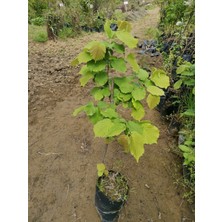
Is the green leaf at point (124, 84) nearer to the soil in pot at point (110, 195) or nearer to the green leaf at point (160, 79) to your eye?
the green leaf at point (160, 79)

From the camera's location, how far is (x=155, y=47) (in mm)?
3203

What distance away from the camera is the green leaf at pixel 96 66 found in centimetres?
104

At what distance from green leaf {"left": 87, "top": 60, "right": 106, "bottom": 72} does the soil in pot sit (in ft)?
2.39

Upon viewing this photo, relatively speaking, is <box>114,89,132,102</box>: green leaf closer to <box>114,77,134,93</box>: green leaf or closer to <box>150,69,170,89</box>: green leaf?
<box>114,77,134,93</box>: green leaf

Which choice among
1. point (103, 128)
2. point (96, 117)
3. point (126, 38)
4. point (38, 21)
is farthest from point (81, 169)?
point (38, 21)

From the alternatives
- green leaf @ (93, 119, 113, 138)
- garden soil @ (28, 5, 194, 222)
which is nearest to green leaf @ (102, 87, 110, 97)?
green leaf @ (93, 119, 113, 138)

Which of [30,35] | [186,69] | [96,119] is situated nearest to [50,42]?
[30,35]

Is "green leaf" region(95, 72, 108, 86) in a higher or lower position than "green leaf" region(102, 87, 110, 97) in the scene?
higher

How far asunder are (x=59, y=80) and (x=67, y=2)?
2687 millimetres

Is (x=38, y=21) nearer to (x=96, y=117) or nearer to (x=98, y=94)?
(x=98, y=94)

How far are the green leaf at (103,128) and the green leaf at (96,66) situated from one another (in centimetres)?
25

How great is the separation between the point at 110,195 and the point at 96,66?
78 cm

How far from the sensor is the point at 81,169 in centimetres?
176

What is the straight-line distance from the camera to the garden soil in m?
1.55
